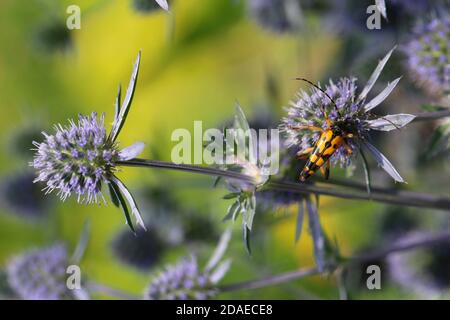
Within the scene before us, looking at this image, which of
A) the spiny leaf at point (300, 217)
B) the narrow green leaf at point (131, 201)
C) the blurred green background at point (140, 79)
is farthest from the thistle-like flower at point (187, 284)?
the blurred green background at point (140, 79)

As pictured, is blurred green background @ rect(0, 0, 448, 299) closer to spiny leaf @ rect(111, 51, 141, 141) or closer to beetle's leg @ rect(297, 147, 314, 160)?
beetle's leg @ rect(297, 147, 314, 160)

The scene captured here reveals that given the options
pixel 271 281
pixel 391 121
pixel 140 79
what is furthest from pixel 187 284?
pixel 140 79

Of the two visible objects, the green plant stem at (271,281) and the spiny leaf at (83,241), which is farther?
the spiny leaf at (83,241)

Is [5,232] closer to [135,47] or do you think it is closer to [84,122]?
[135,47]

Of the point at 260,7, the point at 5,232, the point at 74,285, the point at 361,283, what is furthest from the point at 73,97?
the point at 361,283

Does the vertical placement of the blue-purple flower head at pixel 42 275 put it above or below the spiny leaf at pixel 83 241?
below

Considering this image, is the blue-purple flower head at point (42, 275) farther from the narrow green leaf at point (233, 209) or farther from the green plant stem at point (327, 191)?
the green plant stem at point (327, 191)
